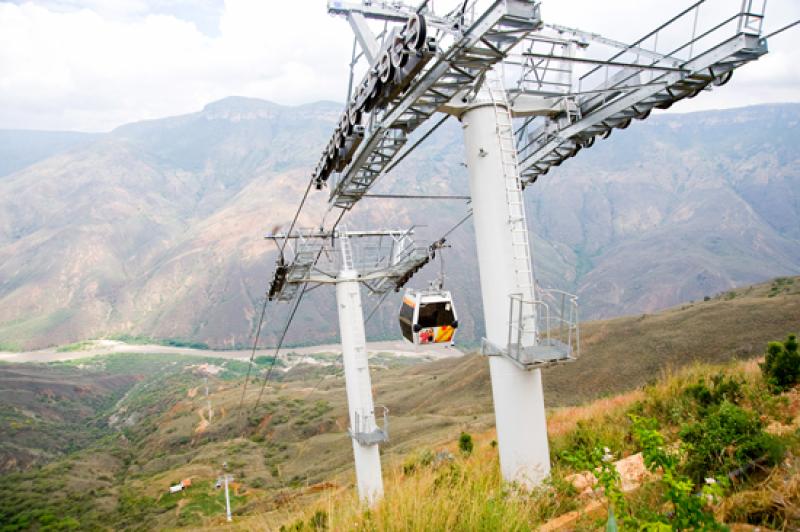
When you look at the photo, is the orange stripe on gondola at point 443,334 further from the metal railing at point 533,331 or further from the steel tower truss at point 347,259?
the steel tower truss at point 347,259

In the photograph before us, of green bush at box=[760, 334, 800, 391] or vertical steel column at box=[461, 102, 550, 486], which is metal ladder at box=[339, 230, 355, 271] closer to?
vertical steel column at box=[461, 102, 550, 486]

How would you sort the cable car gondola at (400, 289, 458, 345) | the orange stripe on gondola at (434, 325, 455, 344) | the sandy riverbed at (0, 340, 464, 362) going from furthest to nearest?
the sandy riverbed at (0, 340, 464, 362) < the orange stripe on gondola at (434, 325, 455, 344) < the cable car gondola at (400, 289, 458, 345)

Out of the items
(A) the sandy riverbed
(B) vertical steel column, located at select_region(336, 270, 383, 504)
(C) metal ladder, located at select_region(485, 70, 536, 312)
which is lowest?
(A) the sandy riverbed

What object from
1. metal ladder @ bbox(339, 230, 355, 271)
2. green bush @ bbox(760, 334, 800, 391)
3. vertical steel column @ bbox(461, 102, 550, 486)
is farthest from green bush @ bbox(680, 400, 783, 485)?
metal ladder @ bbox(339, 230, 355, 271)

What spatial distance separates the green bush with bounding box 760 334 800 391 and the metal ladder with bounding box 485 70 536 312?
15.1ft

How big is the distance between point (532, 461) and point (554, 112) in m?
6.25

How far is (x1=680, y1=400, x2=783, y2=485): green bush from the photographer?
443 cm

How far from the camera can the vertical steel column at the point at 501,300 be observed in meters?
7.07

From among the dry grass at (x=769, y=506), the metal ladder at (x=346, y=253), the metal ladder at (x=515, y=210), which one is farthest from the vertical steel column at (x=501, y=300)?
the metal ladder at (x=346, y=253)

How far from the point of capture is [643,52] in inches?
326

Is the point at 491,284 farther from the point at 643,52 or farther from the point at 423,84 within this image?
the point at 643,52

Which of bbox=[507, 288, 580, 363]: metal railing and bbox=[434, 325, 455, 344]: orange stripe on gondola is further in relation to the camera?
bbox=[434, 325, 455, 344]: orange stripe on gondola

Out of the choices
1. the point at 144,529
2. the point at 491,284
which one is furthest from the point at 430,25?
the point at 144,529

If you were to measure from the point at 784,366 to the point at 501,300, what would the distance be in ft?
16.5
